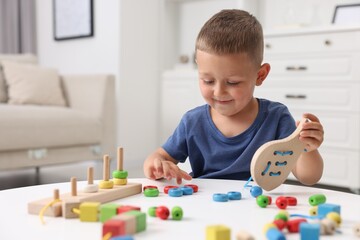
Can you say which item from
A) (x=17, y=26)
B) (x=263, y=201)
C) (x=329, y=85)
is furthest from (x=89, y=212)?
(x=17, y=26)

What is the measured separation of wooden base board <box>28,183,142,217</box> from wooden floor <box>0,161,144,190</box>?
2.02 metres

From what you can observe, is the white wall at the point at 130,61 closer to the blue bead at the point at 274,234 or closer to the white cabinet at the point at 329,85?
the white cabinet at the point at 329,85

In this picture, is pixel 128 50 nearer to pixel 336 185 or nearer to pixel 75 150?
pixel 75 150

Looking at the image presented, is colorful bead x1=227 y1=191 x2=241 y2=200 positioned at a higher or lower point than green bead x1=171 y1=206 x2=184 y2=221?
lower

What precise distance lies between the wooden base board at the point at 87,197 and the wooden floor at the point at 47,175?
202cm

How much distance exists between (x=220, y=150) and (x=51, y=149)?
1829 mm

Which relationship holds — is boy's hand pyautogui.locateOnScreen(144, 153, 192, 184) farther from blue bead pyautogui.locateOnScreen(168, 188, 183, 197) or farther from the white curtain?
the white curtain

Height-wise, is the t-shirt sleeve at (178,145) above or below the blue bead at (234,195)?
above

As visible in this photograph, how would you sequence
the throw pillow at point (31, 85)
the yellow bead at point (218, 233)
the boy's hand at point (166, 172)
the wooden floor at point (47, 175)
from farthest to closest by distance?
the throw pillow at point (31, 85) → the wooden floor at point (47, 175) → the boy's hand at point (166, 172) → the yellow bead at point (218, 233)

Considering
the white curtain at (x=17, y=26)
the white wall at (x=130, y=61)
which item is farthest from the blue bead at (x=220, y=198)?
the white curtain at (x=17, y=26)

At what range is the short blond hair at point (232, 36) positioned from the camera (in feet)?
3.04

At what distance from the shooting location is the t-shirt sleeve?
113 cm

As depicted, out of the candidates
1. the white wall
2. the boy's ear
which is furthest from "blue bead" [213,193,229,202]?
the white wall

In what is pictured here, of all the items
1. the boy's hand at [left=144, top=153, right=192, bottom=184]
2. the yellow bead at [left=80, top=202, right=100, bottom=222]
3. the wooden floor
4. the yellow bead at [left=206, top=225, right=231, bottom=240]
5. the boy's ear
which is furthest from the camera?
the wooden floor
